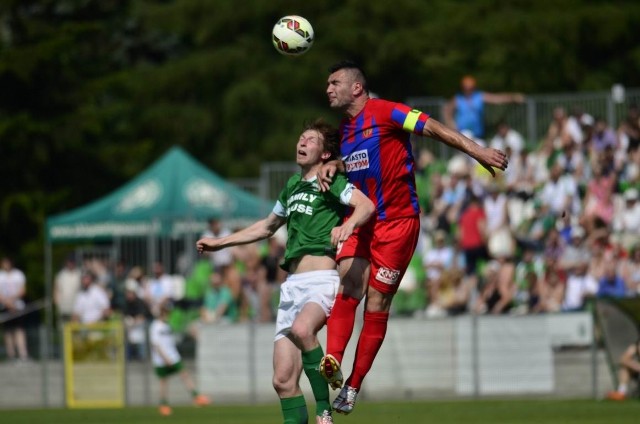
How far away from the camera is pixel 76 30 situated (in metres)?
43.2

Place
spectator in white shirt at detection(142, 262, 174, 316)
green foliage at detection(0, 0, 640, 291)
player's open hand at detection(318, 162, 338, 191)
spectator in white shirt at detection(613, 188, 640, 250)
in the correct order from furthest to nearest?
green foliage at detection(0, 0, 640, 291) < spectator in white shirt at detection(142, 262, 174, 316) < spectator in white shirt at detection(613, 188, 640, 250) < player's open hand at detection(318, 162, 338, 191)

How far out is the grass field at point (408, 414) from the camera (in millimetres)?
16656

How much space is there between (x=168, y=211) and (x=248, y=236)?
17.5 metres

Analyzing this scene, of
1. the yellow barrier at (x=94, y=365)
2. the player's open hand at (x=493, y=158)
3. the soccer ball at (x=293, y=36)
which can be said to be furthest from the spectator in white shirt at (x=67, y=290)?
the player's open hand at (x=493, y=158)

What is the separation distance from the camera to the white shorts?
11.8 meters

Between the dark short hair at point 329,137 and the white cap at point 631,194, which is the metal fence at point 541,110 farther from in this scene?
the dark short hair at point 329,137

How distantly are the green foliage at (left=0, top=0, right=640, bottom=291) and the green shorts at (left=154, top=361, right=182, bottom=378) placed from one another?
19.0 metres

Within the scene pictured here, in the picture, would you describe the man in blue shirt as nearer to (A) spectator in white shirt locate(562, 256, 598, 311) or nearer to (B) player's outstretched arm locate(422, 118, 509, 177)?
(A) spectator in white shirt locate(562, 256, 598, 311)

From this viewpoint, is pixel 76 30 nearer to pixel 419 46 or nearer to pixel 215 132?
pixel 215 132

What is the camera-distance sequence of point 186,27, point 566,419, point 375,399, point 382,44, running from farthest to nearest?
point 186,27 → point 382,44 → point 375,399 → point 566,419

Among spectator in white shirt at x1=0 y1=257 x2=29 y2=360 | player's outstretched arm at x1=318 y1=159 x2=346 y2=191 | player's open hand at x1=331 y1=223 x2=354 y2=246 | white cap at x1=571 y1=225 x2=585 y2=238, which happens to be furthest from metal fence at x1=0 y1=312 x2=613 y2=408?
player's open hand at x1=331 y1=223 x2=354 y2=246

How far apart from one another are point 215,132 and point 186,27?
3.50m

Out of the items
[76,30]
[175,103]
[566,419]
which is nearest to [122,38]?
[175,103]

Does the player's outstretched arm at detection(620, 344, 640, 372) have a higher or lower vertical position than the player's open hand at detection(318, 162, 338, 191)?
lower
